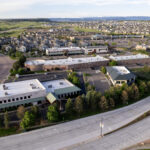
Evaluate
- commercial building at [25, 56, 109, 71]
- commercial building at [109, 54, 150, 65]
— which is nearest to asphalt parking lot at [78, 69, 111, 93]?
commercial building at [25, 56, 109, 71]

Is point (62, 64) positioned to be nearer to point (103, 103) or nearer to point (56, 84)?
point (56, 84)

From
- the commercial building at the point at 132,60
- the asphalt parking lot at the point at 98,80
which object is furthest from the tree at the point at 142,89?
the commercial building at the point at 132,60

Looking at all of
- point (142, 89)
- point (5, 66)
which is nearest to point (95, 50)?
point (5, 66)

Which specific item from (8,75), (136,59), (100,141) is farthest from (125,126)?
(136,59)

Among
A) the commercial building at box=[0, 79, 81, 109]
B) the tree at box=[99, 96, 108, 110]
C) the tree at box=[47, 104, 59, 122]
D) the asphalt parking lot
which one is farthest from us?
the asphalt parking lot

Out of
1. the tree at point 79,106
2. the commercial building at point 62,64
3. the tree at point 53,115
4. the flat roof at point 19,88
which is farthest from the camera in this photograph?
the commercial building at point 62,64

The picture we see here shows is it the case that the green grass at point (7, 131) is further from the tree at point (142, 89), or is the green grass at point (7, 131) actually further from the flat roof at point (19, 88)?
the tree at point (142, 89)

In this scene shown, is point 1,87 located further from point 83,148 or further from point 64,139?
point 83,148

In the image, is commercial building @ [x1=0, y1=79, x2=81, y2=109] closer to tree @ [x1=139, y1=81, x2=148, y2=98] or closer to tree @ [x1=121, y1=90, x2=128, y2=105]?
tree @ [x1=121, y1=90, x2=128, y2=105]
